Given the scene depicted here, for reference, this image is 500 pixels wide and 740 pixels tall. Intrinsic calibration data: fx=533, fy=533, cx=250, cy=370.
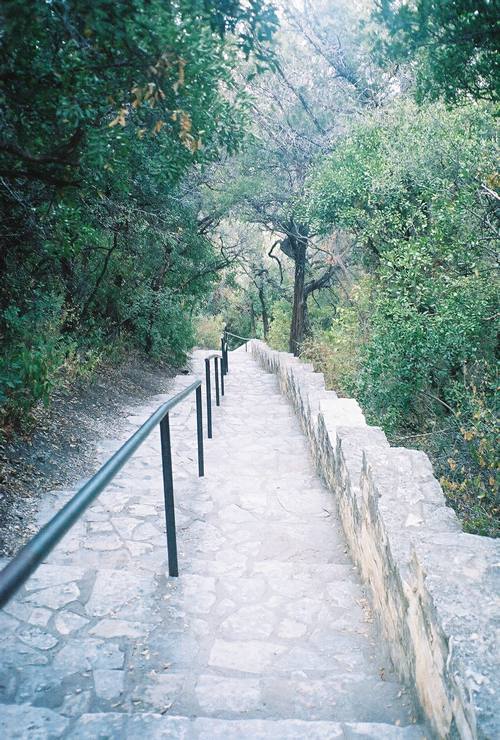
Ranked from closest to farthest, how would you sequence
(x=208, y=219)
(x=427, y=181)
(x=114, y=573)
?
(x=114, y=573) < (x=427, y=181) < (x=208, y=219)

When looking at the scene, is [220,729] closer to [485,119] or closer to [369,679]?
[369,679]

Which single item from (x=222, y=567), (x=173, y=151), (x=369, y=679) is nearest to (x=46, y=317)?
(x=173, y=151)

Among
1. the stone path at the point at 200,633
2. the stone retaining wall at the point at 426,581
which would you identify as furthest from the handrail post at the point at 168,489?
the stone retaining wall at the point at 426,581

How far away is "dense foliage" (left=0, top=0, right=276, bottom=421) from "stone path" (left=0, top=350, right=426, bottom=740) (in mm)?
1488

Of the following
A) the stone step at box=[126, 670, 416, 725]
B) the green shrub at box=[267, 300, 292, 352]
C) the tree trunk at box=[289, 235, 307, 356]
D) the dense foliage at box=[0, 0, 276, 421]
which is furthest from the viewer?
the green shrub at box=[267, 300, 292, 352]

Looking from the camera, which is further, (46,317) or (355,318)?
(355,318)

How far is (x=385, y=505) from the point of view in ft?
8.27

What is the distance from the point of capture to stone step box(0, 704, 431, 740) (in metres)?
1.70

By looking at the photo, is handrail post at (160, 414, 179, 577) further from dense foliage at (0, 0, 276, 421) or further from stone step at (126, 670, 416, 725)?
dense foliage at (0, 0, 276, 421)

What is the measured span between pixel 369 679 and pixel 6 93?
3206 millimetres

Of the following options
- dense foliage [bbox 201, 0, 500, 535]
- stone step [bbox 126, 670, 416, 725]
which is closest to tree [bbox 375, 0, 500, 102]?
dense foliage [bbox 201, 0, 500, 535]

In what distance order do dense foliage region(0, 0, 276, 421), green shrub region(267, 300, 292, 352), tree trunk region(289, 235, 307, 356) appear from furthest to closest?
green shrub region(267, 300, 292, 352) < tree trunk region(289, 235, 307, 356) < dense foliage region(0, 0, 276, 421)

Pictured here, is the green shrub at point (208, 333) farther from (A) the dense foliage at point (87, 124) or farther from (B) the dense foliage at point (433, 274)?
(B) the dense foliage at point (433, 274)

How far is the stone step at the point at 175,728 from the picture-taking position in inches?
66.7
